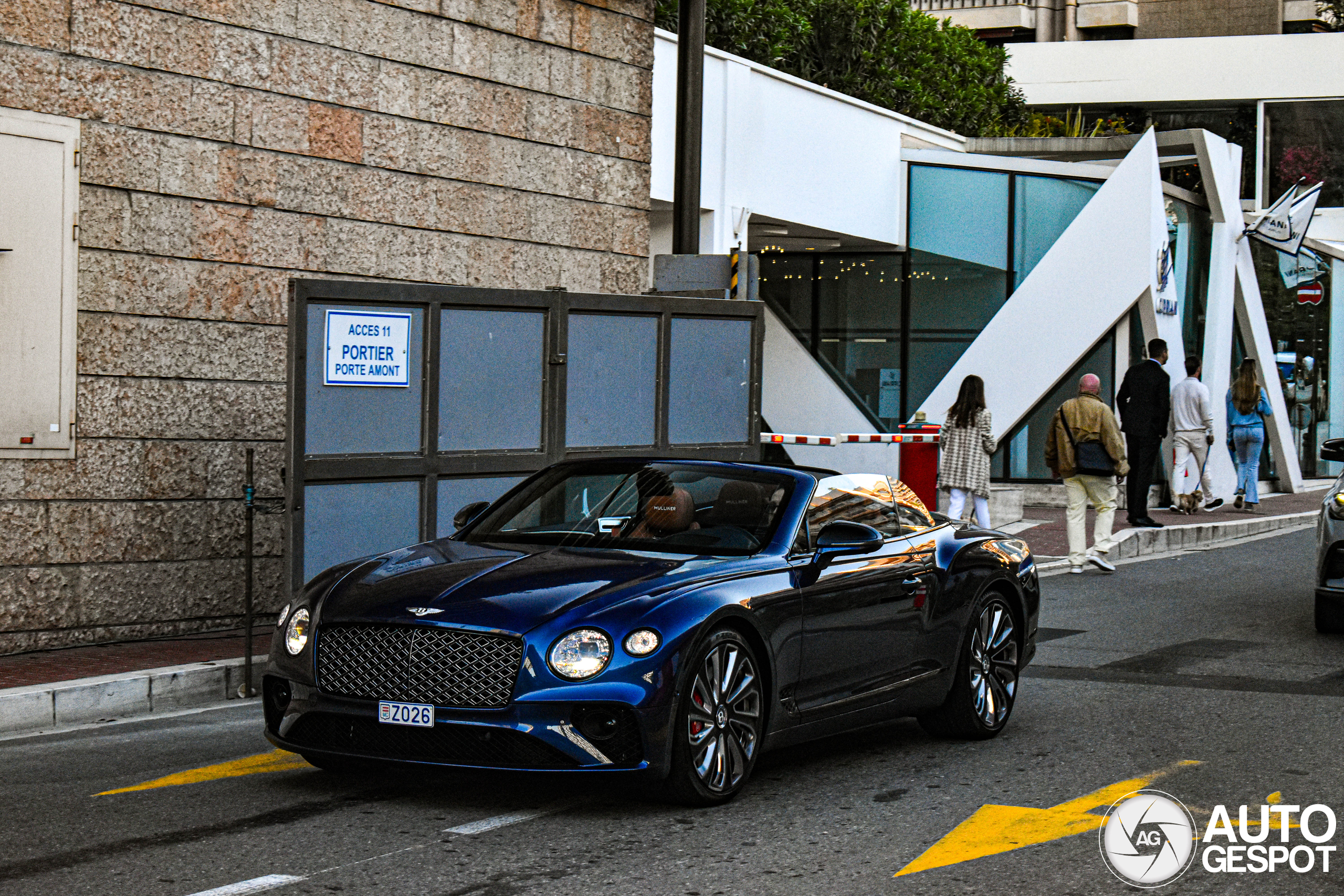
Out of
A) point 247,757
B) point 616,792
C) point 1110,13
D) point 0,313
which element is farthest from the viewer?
point 1110,13

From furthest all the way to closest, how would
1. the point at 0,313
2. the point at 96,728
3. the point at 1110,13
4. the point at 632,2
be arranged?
the point at 1110,13 → the point at 632,2 → the point at 0,313 → the point at 96,728

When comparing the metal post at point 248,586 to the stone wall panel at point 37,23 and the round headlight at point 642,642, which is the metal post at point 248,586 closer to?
the stone wall panel at point 37,23

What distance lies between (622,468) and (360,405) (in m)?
3.33

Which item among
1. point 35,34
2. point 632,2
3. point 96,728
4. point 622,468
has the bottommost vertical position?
point 96,728

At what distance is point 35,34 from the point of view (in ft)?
33.2

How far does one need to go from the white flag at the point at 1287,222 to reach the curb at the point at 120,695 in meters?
22.5

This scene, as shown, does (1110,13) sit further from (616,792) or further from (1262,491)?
(616,792)

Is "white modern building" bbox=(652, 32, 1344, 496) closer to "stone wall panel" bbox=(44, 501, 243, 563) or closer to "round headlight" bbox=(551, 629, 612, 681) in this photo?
"stone wall panel" bbox=(44, 501, 243, 563)

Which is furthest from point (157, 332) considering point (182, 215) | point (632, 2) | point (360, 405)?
point (632, 2)

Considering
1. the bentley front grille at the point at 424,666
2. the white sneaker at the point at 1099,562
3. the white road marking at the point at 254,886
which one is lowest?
the white road marking at the point at 254,886

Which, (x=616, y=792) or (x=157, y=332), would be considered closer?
(x=616, y=792)

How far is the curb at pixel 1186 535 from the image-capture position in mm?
17484

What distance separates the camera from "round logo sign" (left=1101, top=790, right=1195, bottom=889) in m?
5.47

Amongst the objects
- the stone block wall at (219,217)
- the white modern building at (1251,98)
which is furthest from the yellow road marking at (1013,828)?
the white modern building at (1251,98)
